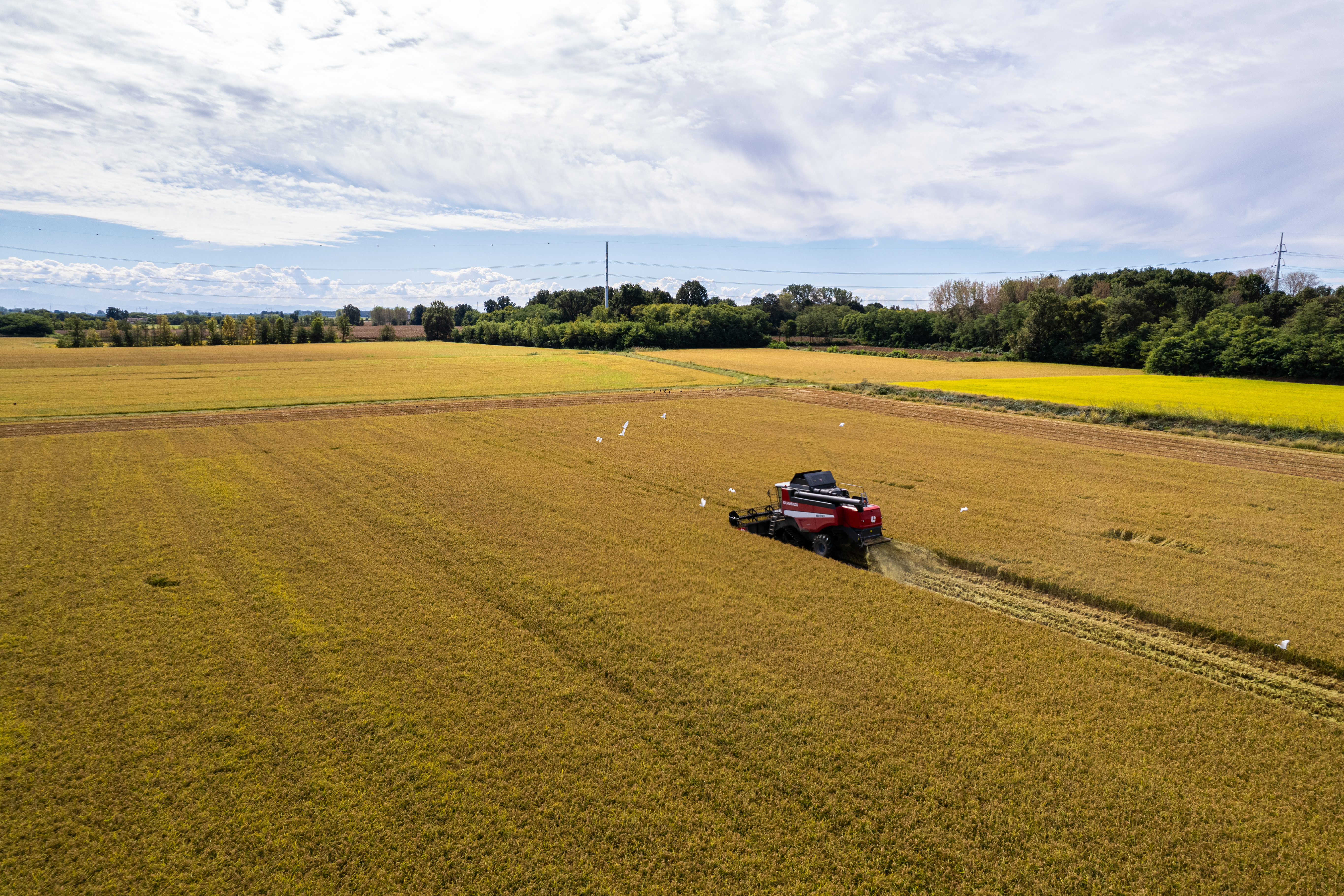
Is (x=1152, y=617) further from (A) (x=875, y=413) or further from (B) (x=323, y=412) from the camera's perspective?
(B) (x=323, y=412)

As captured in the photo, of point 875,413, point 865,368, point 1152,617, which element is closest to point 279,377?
point 875,413

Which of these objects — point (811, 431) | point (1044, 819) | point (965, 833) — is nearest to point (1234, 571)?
point (1044, 819)

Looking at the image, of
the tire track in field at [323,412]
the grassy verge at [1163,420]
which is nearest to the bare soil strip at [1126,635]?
the grassy verge at [1163,420]

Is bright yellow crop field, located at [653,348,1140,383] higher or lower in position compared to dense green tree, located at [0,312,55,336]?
lower

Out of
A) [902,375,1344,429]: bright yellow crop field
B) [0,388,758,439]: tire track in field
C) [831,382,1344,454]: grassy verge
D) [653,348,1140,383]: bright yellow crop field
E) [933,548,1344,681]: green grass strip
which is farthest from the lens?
[653,348,1140,383]: bright yellow crop field

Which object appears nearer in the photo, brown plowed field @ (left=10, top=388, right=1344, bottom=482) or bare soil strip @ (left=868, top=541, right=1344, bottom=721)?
bare soil strip @ (left=868, top=541, right=1344, bottom=721)

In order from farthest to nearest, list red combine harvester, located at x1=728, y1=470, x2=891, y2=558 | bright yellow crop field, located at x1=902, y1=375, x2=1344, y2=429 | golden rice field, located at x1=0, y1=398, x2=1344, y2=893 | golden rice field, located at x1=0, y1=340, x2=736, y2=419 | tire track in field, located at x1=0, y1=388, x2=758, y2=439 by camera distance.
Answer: golden rice field, located at x1=0, y1=340, x2=736, y2=419 → bright yellow crop field, located at x1=902, y1=375, x2=1344, y2=429 → tire track in field, located at x1=0, y1=388, x2=758, y2=439 → red combine harvester, located at x1=728, y1=470, x2=891, y2=558 → golden rice field, located at x1=0, y1=398, x2=1344, y2=893

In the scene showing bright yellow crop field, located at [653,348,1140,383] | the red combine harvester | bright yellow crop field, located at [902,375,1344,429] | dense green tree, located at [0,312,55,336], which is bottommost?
the red combine harvester

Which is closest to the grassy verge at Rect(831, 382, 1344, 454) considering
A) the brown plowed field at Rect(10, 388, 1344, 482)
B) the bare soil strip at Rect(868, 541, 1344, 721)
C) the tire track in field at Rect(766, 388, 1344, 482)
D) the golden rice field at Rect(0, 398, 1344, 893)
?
the tire track in field at Rect(766, 388, 1344, 482)

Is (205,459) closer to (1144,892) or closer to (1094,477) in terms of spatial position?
(1144,892)

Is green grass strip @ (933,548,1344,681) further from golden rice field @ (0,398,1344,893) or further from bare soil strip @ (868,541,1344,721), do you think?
golden rice field @ (0,398,1344,893)
